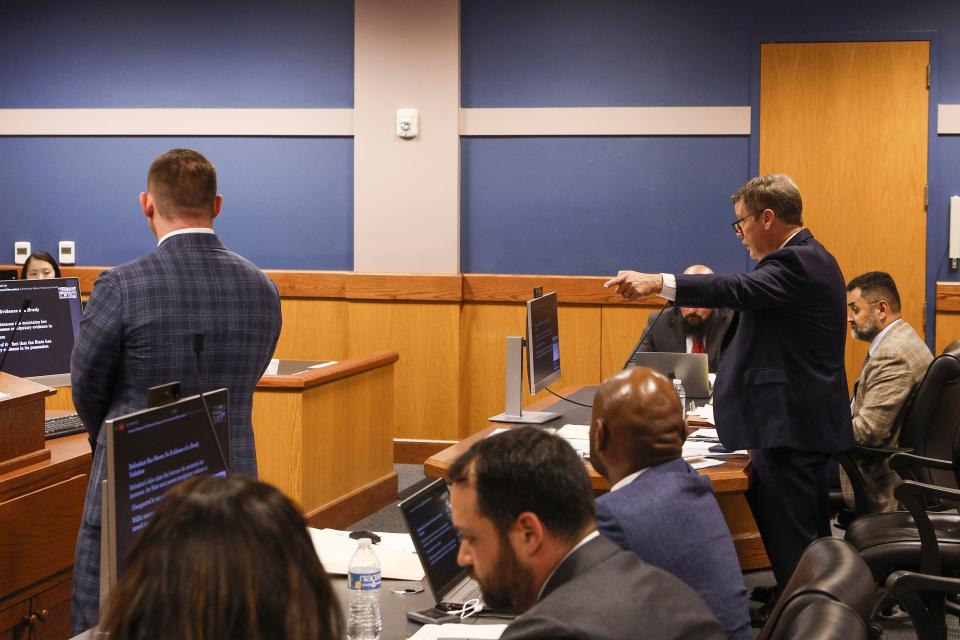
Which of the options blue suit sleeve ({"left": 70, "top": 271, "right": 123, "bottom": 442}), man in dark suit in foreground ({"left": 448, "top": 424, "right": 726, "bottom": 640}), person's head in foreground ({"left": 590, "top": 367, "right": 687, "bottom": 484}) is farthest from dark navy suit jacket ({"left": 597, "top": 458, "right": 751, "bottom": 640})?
blue suit sleeve ({"left": 70, "top": 271, "right": 123, "bottom": 442})

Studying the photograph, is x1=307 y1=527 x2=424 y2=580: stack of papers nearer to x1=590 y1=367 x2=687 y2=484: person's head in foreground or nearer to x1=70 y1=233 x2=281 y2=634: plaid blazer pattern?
x1=70 y1=233 x2=281 y2=634: plaid blazer pattern

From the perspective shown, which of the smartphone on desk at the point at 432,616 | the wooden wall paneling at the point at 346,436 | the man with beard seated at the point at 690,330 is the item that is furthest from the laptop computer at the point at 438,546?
the man with beard seated at the point at 690,330

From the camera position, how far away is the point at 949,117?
21.9 ft

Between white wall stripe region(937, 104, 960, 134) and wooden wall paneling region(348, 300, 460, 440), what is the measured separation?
3161 millimetres

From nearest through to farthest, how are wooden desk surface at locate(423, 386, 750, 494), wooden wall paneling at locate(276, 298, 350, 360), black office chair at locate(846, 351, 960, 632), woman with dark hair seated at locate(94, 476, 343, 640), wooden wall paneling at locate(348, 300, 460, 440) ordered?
1. woman with dark hair seated at locate(94, 476, 343, 640)
2. black office chair at locate(846, 351, 960, 632)
3. wooden desk surface at locate(423, 386, 750, 494)
4. wooden wall paneling at locate(348, 300, 460, 440)
5. wooden wall paneling at locate(276, 298, 350, 360)

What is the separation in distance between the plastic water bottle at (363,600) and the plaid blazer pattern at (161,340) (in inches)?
24.6

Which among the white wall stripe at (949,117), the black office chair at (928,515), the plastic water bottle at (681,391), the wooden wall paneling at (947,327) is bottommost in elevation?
the black office chair at (928,515)

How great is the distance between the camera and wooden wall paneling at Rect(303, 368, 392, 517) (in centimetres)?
507

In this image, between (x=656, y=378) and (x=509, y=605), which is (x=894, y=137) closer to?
(x=656, y=378)

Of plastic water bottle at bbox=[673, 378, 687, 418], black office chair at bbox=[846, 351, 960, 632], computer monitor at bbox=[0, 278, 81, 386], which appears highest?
computer monitor at bbox=[0, 278, 81, 386]

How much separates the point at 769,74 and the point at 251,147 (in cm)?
339

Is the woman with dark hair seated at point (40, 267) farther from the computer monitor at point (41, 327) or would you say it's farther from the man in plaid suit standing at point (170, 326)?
the man in plaid suit standing at point (170, 326)

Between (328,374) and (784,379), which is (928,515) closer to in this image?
(784,379)

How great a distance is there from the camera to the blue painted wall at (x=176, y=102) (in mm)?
7258
